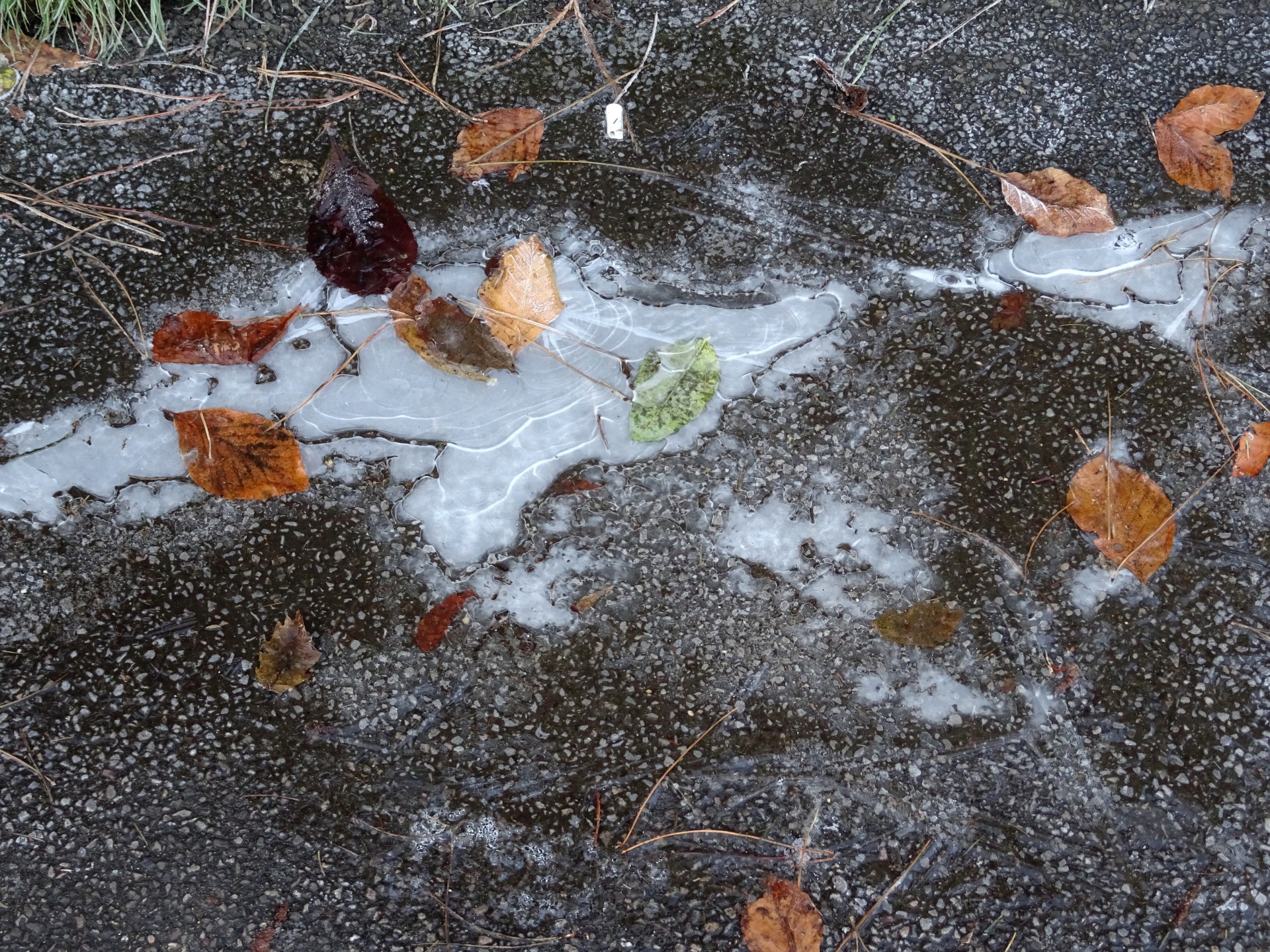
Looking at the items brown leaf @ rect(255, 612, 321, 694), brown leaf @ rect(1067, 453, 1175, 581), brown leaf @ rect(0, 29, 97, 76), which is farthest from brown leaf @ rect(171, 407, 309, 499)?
brown leaf @ rect(1067, 453, 1175, 581)

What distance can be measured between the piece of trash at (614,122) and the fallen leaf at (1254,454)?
191 cm

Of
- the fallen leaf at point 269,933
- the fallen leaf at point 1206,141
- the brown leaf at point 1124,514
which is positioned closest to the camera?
the fallen leaf at point 269,933

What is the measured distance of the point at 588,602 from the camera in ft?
6.28

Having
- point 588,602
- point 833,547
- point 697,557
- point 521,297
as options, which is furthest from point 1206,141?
point 588,602

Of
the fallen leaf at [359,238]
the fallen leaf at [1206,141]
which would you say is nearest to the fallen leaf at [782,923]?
the fallen leaf at [359,238]

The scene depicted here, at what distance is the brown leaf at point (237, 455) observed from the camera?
190 centimetres

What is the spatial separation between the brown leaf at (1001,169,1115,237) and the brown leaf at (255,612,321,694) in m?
2.28

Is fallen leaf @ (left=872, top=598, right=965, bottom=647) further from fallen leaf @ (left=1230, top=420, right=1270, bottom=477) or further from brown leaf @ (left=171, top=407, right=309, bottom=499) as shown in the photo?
brown leaf @ (left=171, top=407, right=309, bottom=499)

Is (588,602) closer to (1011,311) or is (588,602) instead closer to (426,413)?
(426,413)

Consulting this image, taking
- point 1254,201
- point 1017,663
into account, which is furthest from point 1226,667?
point 1254,201

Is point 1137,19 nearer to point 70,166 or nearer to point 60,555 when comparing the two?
point 70,166

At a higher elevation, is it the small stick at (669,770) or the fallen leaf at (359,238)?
the fallen leaf at (359,238)

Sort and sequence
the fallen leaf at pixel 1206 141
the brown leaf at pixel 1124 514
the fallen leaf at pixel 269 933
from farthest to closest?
the fallen leaf at pixel 1206 141 → the brown leaf at pixel 1124 514 → the fallen leaf at pixel 269 933

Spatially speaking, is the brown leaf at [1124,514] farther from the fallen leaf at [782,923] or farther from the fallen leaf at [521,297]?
the fallen leaf at [521,297]
